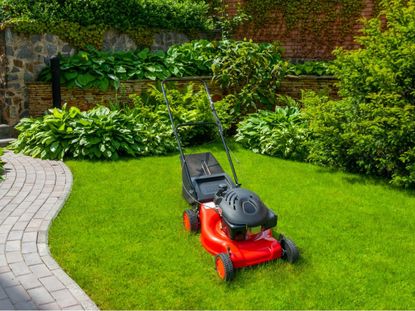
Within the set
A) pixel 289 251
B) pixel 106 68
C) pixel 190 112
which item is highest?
pixel 106 68

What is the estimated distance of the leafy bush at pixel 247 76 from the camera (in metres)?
10.4

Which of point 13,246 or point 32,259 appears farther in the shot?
point 13,246

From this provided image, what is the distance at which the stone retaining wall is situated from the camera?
9.73 meters

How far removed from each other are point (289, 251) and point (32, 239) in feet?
8.71

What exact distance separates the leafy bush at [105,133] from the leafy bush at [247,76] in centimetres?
125

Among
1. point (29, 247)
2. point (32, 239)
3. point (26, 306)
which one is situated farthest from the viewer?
point (32, 239)

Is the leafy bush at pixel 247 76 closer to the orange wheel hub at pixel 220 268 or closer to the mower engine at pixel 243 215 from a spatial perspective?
the mower engine at pixel 243 215

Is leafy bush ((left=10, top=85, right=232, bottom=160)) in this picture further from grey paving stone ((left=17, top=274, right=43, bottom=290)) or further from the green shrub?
grey paving stone ((left=17, top=274, right=43, bottom=290))

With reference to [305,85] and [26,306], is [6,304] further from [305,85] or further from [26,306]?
[305,85]

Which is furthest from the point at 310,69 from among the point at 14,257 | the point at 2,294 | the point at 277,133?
the point at 2,294

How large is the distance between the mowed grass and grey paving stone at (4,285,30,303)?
46 cm

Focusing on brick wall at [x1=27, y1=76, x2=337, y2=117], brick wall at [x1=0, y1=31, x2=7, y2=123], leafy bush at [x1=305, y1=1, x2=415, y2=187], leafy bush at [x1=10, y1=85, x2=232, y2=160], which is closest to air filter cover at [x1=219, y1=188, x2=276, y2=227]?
leafy bush at [x1=305, y1=1, x2=415, y2=187]

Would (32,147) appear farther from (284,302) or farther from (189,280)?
(284,302)

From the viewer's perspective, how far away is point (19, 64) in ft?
32.4
